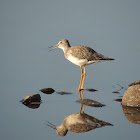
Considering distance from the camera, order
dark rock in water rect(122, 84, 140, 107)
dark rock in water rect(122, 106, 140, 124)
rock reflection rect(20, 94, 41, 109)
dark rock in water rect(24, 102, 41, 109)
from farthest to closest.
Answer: rock reflection rect(20, 94, 41, 109)
dark rock in water rect(24, 102, 41, 109)
dark rock in water rect(122, 84, 140, 107)
dark rock in water rect(122, 106, 140, 124)

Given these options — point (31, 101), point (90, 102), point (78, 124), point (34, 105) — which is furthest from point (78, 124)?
point (31, 101)

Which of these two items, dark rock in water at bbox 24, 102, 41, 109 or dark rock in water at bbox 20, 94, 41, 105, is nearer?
dark rock in water at bbox 24, 102, 41, 109

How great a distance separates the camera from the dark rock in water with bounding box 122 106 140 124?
8.62m

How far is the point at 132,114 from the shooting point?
8.95 metres

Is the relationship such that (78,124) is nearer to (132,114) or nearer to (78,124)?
(78,124)

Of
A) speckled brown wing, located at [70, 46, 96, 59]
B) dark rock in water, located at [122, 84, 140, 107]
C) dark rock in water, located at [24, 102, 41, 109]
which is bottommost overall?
dark rock in water, located at [24, 102, 41, 109]

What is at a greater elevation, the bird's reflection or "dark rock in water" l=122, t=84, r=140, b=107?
"dark rock in water" l=122, t=84, r=140, b=107

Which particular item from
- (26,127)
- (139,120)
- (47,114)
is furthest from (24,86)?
(139,120)

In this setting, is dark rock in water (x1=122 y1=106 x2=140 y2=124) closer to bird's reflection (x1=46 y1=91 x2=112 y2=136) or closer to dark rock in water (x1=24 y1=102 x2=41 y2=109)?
bird's reflection (x1=46 y1=91 x2=112 y2=136)

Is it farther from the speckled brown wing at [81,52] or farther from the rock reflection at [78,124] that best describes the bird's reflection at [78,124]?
the speckled brown wing at [81,52]

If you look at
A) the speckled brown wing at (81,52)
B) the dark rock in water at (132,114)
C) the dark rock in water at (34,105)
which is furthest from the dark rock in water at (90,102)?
the speckled brown wing at (81,52)

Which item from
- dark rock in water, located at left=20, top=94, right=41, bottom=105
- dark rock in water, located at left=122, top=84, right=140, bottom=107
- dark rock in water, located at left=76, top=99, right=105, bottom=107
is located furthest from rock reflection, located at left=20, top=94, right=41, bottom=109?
dark rock in water, located at left=122, top=84, right=140, bottom=107

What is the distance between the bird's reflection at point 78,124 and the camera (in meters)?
8.04

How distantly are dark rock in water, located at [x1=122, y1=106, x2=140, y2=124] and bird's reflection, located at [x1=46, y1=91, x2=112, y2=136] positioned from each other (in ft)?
2.56
